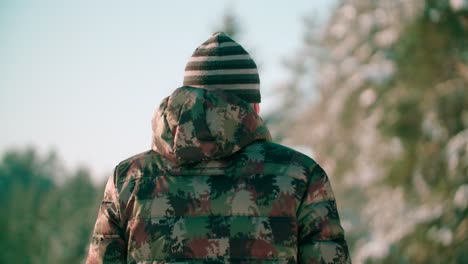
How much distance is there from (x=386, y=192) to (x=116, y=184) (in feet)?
Result: 48.8

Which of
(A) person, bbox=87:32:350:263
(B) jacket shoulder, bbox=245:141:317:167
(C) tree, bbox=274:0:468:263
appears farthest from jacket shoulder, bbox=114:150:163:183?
(C) tree, bbox=274:0:468:263

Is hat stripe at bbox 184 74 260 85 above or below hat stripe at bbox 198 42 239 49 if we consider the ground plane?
below

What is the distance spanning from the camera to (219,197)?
2.62m

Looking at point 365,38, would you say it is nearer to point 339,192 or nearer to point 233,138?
point 339,192

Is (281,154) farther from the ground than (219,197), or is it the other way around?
(281,154)

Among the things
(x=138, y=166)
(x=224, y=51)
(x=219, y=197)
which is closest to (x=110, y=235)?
(x=138, y=166)

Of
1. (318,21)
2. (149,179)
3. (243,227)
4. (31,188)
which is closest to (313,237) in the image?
(243,227)

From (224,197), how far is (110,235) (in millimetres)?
424

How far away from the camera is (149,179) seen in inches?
107

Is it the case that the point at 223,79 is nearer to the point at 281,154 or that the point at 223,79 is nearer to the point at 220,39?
the point at 220,39

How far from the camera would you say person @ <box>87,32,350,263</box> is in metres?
2.58

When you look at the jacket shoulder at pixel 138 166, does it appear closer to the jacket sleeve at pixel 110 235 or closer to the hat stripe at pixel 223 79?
the jacket sleeve at pixel 110 235

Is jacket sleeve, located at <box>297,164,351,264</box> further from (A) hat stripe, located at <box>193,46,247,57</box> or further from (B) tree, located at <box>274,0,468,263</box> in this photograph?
(B) tree, located at <box>274,0,468,263</box>

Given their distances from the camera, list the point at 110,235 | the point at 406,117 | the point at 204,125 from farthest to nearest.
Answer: the point at 406,117 < the point at 110,235 < the point at 204,125
